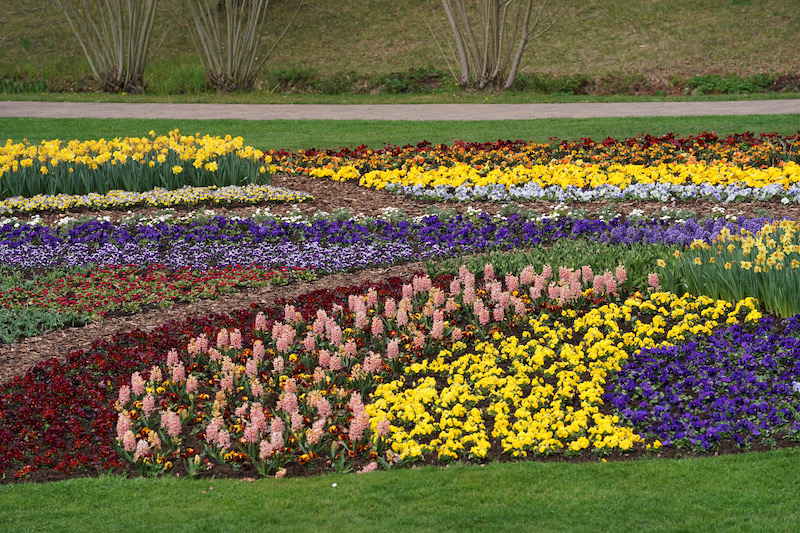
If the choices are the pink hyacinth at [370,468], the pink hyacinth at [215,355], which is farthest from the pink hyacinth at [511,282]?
the pink hyacinth at [370,468]

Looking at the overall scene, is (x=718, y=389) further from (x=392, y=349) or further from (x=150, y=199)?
(x=150, y=199)

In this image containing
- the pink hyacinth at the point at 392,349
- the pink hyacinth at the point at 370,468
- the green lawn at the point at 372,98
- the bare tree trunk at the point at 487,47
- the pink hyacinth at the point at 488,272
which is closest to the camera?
the pink hyacinth at the point at 370,468

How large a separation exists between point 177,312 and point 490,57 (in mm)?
13105

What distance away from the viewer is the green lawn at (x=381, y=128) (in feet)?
48.0

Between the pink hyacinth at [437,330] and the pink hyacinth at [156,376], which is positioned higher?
the pink hyacinth at [437,330]

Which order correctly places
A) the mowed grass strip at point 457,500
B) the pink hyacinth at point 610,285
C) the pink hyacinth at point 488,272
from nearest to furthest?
the mowed grass strip at point 457,500 → the pink hyacinth at point 610,285 → the pink hyacinth at point 488,272

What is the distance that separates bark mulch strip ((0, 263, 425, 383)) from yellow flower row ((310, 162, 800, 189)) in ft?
9.81

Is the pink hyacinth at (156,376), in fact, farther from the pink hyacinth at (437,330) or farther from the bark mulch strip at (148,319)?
the pink hyacinth at (437,330)

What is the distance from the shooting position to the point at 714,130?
568 inches

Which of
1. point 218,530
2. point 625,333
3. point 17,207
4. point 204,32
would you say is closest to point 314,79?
point 204,32

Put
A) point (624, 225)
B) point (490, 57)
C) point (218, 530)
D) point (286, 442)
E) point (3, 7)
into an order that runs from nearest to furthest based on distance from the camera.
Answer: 1. point (218, 530)
2. point (286, 442)
3. point (624, 225)
4. point (490, 57)
5. point (3, 7)

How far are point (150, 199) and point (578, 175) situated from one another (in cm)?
437

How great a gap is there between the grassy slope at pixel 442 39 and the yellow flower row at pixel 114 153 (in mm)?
9902

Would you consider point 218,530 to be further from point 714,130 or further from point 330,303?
point 714,130
